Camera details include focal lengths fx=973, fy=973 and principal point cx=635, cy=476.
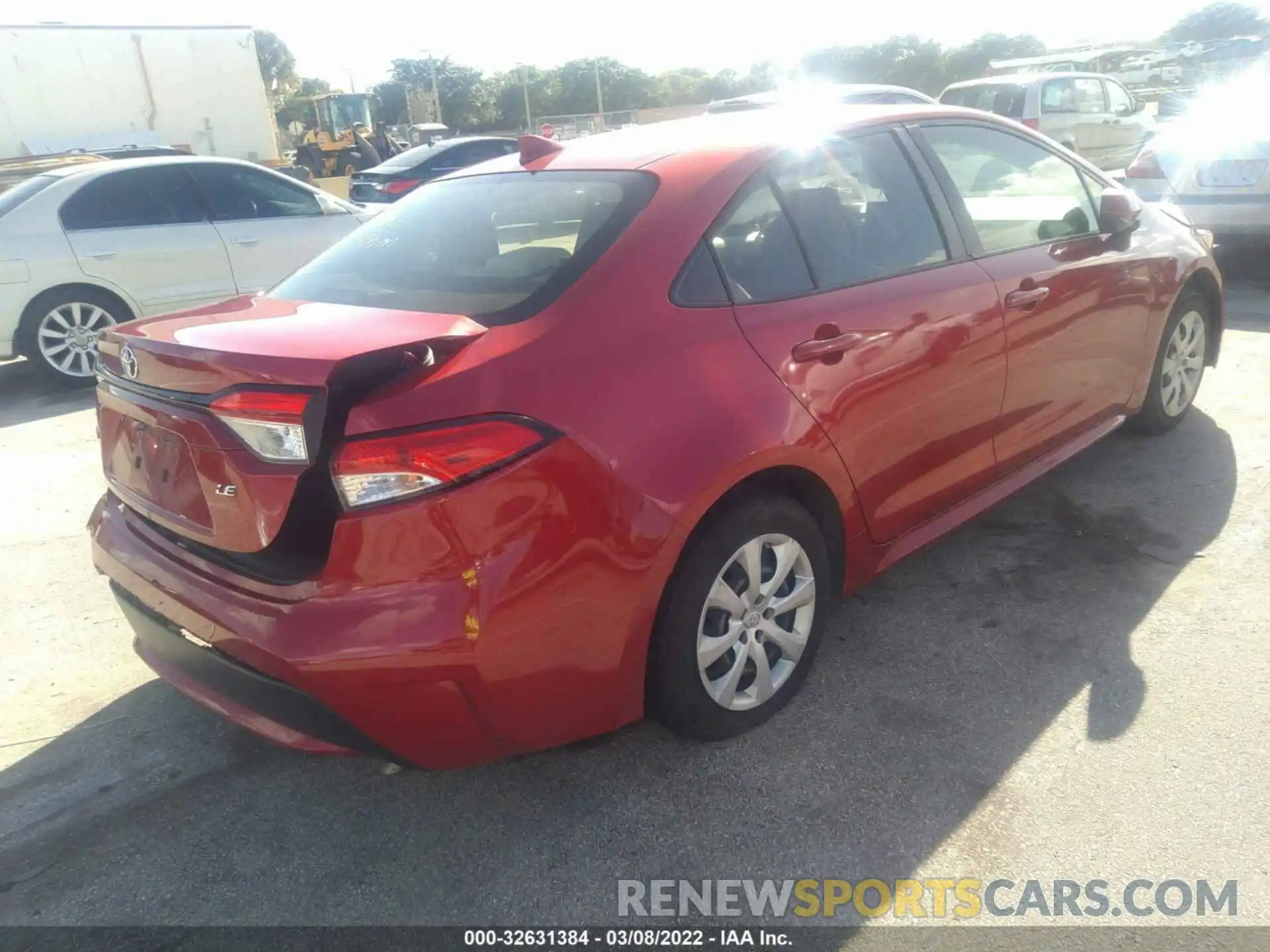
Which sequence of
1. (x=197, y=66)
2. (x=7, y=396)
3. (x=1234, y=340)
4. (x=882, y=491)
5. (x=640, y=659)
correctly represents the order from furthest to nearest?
(x=197, y=66), (x=7, y=396), (x=1234, y=340), (x=882, y=491), (x=640, y=659)

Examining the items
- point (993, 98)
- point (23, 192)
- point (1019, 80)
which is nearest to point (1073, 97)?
point (1019, 80)

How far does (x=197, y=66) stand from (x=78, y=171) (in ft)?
60.4

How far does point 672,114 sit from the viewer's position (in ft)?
144

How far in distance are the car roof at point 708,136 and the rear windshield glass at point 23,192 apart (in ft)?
16.7

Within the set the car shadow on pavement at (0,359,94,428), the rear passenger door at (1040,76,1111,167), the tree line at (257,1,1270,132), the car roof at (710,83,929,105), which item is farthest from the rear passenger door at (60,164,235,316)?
the tree line at (257,1,1270,132)

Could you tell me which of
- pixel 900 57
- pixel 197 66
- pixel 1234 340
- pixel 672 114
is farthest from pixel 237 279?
pixel 900 57

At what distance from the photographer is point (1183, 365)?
460 cm

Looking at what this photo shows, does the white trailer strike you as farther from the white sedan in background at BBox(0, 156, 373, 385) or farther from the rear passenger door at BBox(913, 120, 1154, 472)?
the rear passenger door at BBox(913, 120, 1154, 472)

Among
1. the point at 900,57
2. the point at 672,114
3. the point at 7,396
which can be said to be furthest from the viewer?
the point at 900,57

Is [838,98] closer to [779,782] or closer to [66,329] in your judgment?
[66,329]

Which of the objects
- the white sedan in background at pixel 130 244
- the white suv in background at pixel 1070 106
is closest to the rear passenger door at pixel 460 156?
the white sedan in background at pixel 130 244

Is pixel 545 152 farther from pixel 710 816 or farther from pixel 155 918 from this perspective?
pixel 155 918

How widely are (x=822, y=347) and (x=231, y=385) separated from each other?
59.1 inches

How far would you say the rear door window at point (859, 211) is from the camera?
283 centimetres
